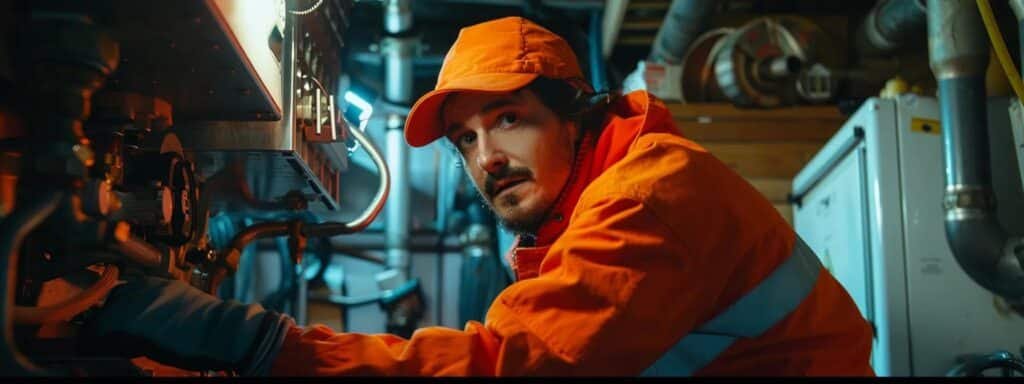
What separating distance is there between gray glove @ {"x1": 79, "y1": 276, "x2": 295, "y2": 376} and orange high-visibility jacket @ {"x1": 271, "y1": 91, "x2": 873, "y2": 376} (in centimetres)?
4

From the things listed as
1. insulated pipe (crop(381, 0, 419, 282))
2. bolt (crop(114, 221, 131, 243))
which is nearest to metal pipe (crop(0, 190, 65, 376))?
bolt (crop(114, 221, 131, 243))

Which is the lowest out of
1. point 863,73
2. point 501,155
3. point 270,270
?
point 270,270

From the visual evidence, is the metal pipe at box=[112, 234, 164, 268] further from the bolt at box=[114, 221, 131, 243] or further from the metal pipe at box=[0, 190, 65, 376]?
the metal pipe at box=[0, 190, 65, 376]

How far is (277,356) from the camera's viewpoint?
4.50 ft

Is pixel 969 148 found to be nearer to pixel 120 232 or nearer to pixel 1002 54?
pixel 1002 54

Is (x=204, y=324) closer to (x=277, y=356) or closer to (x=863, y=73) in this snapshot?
(x=277, y=356)

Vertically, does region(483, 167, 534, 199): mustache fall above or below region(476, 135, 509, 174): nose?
below

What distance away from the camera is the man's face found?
1.86m

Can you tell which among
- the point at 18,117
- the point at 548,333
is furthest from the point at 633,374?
the point at 18,117

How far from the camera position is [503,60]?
1784mm

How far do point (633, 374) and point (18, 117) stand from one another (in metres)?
0.85

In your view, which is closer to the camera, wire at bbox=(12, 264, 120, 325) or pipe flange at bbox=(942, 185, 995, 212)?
wire at bbox=(12, 264, 120, 325)

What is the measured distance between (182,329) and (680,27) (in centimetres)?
281

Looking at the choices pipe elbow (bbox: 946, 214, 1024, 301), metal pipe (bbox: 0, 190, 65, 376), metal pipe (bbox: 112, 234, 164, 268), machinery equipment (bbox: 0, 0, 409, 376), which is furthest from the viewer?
pipe elbow (bbox: 946, 214, 1024, 301)
